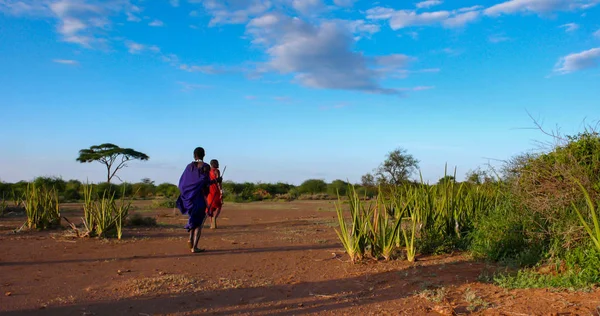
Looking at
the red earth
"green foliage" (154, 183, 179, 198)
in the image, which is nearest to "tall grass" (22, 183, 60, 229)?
the red earth

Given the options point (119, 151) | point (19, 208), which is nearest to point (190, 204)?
point (19, 208)

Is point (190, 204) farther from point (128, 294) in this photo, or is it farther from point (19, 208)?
point (19, 208)

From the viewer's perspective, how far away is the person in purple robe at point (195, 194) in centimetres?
835

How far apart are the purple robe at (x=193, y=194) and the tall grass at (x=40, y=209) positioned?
432cm

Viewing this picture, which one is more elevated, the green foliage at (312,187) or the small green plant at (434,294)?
the green foliage at (312,187)

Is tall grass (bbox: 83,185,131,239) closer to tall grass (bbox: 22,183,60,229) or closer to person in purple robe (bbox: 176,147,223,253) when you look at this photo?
tall grass (bbox: 22,183,60,229)

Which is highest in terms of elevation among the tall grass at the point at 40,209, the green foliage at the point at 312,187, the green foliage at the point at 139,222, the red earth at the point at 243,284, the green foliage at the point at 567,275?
the green foliage at the point at 312,187

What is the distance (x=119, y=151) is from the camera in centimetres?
3934

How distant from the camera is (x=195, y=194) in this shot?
27.6ft

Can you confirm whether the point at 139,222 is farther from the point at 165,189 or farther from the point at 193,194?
the point at 165,189

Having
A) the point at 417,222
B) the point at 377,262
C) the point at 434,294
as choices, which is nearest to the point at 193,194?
the point at 377,262

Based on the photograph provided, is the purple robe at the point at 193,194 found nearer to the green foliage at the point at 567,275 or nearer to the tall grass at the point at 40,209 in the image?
the tall grass at the point at 40,209

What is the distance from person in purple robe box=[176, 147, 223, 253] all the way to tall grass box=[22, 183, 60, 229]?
4.34 metres

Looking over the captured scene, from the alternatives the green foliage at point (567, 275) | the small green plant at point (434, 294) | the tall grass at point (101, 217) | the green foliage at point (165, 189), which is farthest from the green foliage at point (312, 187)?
the small green plant at point (434, 294)
